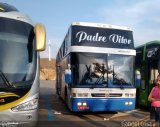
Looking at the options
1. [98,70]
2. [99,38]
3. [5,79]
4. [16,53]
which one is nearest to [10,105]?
[5,79]

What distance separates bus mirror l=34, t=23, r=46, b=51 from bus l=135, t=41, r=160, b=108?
284 inches

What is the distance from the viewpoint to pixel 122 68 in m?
14.0

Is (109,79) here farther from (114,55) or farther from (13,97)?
(13,97)

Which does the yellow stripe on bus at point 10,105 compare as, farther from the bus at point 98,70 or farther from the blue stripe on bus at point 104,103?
the blue stripe on bus at point 104,103

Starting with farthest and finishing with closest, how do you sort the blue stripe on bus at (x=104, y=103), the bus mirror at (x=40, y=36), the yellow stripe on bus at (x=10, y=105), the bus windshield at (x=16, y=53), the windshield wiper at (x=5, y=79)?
1. the blue stripe on bus at (x=104, y=103)
2. the bus mirror at (x=40, y=36)
3. the bus windshield at (x=16, y=53)
4. the windshield wiper at (x=5, y=79)
5. the yellow stripe on bus at (x=10, y=105)

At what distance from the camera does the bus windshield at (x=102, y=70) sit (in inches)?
539

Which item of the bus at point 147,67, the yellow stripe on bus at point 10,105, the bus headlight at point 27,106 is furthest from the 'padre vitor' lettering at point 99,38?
the yellow stripe on bus at point 10,105

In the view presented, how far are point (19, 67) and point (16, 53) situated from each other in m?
0.35

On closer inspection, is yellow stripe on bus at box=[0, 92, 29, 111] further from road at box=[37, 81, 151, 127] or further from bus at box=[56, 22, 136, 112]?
bus at box=[56, 22, 136, 112]

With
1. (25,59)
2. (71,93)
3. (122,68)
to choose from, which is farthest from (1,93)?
(122,68)

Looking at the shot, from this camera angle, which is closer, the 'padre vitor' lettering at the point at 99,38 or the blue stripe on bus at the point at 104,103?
the blue stripe on bus at the point at 104,103

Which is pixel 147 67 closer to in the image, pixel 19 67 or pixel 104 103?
pixel 104 103

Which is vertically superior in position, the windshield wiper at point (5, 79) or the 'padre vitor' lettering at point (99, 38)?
the 'padre vitor' lettering at point (99, 38)

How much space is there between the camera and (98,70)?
13.9 meters
